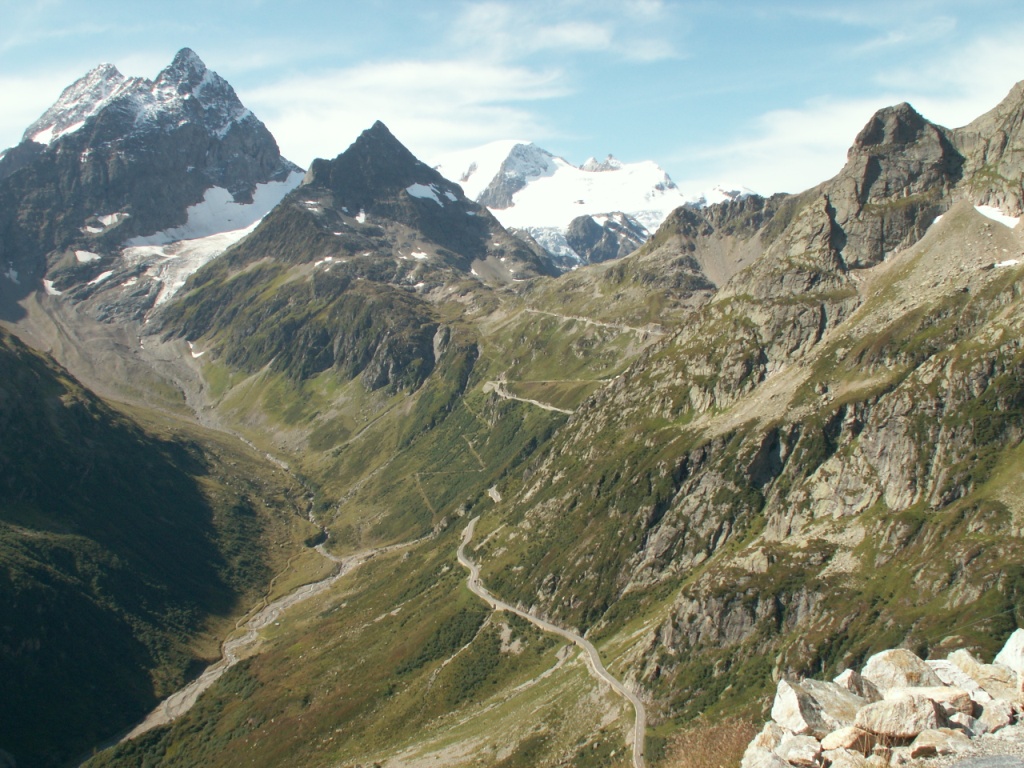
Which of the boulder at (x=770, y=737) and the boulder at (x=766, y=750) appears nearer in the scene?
the boulder at (x=766, y=750)

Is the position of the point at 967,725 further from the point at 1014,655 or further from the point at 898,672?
the point at 1014,655

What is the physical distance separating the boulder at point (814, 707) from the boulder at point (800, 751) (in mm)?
746

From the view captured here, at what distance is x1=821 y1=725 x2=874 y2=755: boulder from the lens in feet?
88.2

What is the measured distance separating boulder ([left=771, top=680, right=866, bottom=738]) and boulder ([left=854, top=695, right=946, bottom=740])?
63.6 inches

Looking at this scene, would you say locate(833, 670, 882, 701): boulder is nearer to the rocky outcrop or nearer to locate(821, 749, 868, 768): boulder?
the rocky outcrop

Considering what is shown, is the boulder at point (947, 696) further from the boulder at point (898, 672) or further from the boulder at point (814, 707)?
the boulder at point (898, 672)

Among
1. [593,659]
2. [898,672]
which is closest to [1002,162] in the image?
[593,659]

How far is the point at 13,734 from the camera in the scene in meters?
170

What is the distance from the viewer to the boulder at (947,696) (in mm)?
27875

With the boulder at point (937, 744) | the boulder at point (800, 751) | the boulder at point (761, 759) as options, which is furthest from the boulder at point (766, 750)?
the boulder at point (937, 744)

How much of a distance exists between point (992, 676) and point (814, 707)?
7310 mm

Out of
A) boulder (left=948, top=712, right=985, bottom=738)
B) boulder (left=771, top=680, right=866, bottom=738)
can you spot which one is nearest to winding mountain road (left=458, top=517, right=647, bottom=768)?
boulder (left=771, top=680, right=866, bottom=738)

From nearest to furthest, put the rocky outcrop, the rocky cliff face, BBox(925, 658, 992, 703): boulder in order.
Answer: the rocky outcrop
BBox(925, 658, 992, 703): boulder
the rocky cliff face

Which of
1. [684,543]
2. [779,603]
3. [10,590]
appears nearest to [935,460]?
[779,603]
